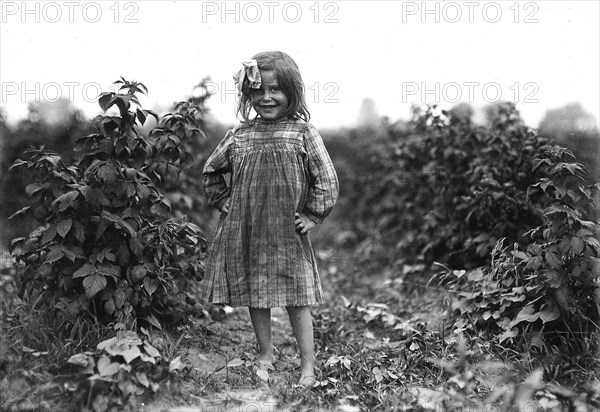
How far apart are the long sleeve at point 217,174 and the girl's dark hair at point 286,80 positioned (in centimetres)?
20

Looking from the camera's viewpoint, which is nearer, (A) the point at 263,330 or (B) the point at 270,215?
(B) the point at 270,215

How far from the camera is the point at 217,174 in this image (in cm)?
324

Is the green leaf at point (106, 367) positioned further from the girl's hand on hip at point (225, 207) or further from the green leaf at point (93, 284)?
the girl's hand on hip at point (225, 207)

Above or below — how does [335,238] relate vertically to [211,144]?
below

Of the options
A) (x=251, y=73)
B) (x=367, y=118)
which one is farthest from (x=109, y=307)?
(x=367, y=118)

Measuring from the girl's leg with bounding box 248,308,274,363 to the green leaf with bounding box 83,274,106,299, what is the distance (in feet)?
2.54

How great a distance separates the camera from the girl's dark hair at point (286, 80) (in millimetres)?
3016

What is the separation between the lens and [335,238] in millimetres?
8852

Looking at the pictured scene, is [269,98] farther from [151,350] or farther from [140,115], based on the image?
[151,350]

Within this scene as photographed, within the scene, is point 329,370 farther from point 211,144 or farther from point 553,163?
point 211,144

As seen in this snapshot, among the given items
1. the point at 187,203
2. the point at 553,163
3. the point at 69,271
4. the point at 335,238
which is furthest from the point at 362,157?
the point at 69,271

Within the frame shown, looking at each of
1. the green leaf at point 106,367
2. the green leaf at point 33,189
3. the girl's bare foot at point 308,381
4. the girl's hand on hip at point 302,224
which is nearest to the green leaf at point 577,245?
the girl's hand on hip at point 302,224

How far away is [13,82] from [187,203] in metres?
1.36

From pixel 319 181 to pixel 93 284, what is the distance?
1213 millimetres
